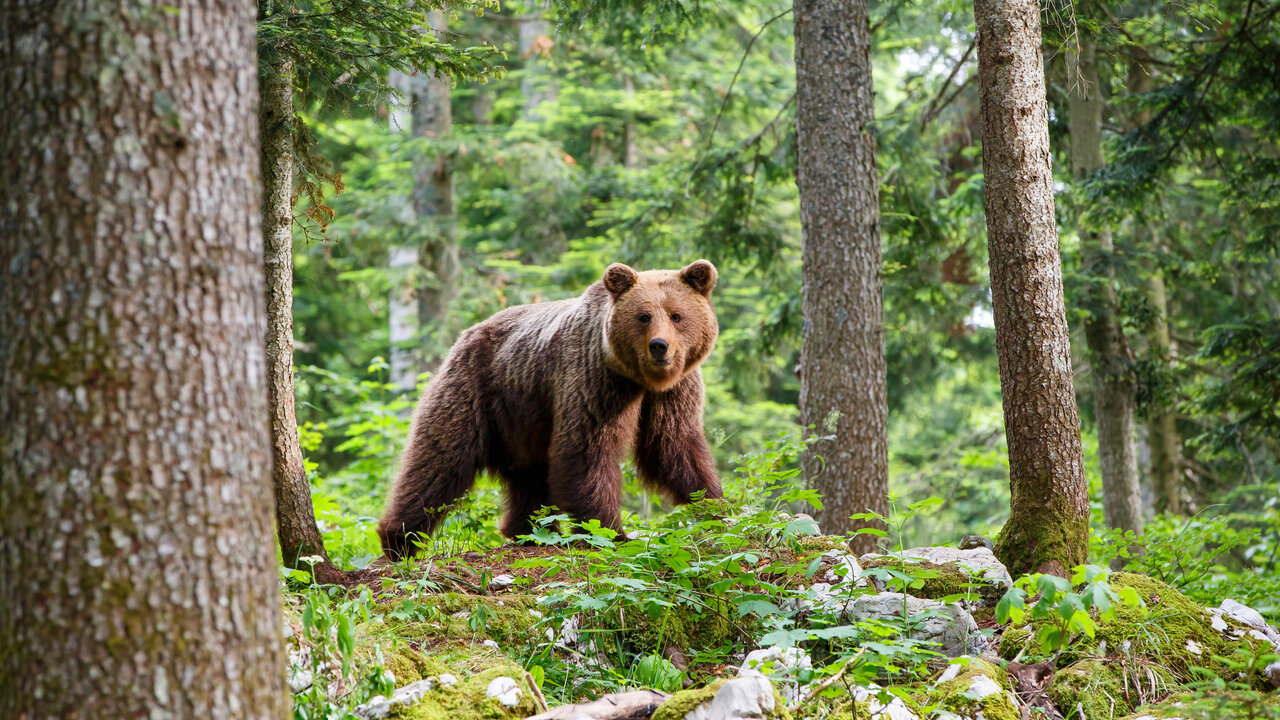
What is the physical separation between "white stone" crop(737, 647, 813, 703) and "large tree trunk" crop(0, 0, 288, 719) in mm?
1943

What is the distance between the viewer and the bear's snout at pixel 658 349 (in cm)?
599

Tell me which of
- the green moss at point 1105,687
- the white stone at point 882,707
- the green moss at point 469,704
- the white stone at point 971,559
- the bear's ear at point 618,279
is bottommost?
the green moss at point 1105,687

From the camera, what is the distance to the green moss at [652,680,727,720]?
331cm

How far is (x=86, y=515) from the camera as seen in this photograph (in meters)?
2.27

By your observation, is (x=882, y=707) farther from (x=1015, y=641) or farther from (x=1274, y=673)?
(x=1274, y=673)

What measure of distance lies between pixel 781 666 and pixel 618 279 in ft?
10.2

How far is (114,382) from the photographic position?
7.55 feet

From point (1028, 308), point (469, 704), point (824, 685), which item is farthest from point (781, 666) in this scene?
point (1028, 308)

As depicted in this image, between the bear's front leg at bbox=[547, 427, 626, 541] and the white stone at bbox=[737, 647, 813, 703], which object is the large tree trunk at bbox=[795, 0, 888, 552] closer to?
the bear's front leg at bbox=[547, 427, 626, 541]

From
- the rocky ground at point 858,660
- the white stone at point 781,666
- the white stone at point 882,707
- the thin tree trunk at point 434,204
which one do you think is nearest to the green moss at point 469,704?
the rocky ground at point 858,660

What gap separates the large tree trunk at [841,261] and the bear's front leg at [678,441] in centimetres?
103

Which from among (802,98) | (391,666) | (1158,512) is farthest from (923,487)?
(391,666)

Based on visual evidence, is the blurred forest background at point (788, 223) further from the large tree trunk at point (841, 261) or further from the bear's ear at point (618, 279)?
the bear's ear at point (618, 279)

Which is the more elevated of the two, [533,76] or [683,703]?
[533,76]
